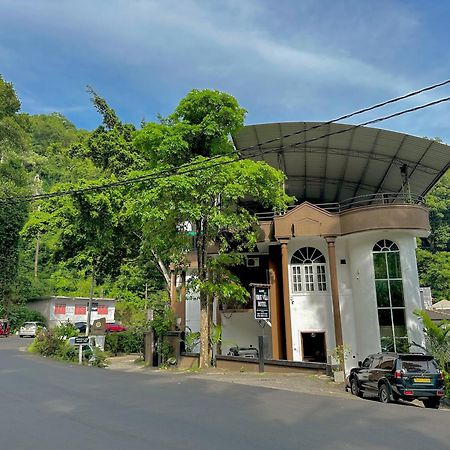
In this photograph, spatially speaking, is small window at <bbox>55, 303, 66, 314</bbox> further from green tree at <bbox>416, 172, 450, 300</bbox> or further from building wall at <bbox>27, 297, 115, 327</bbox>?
green tree at <bbox>416, 172, 450, 300</bbox>

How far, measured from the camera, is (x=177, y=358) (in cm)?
2055

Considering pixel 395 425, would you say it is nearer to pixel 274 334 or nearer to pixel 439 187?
pixel 274 334

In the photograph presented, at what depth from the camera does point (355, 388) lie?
13.8 meters

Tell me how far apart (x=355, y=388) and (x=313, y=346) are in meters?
7.53

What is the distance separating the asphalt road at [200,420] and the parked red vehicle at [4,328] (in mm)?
35096

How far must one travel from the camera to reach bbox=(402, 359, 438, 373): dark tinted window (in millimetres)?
11891

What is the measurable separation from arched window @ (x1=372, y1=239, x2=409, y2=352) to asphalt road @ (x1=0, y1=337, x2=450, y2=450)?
9.70 m

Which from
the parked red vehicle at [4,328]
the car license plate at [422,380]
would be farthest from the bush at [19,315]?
the car license plate at [422,380]

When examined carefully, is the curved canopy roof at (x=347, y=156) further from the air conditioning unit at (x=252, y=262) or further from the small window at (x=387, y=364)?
the small window at (x=387, y=364)

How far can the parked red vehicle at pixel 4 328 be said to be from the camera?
43.1 meters

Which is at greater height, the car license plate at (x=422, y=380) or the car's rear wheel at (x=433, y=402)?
the car license plate at (x=422, y=380)

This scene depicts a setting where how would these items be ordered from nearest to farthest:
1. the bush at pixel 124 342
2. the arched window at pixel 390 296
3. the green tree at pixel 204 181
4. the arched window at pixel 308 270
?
the green tree at pixel 204 181, the arched window at pixel 390 296, the arched window at pixel 308 270, the bush at pixel 124 342

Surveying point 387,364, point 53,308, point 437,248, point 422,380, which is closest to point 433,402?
point 422,380

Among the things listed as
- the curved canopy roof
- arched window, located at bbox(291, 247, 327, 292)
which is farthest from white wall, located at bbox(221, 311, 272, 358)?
the curved canopy roof
